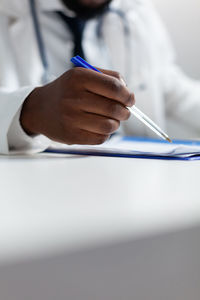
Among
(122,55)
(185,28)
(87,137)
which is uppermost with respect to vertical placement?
(185,28)

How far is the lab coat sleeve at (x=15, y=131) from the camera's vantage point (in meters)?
0.55

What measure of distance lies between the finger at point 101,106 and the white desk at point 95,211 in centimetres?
11

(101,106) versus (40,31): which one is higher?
(40,31)

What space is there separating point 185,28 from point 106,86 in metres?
1.30

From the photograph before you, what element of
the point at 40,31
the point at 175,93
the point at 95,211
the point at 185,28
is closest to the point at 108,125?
the point at 95,211

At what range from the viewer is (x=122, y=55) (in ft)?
3.81

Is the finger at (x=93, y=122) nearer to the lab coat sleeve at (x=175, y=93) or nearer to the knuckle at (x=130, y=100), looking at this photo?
the knuckle at (x=130, y=100)

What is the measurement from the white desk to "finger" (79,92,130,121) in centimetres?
11

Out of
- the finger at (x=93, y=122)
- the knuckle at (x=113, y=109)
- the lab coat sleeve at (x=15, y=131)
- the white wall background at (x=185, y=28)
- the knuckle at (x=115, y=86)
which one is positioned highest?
the white wall background at (x=185, y=28)

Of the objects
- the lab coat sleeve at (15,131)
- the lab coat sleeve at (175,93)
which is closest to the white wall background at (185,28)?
the lab coat sleeve at (175,93)

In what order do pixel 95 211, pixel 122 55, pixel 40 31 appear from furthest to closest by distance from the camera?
pixel 122 55, pixel 40 31, pixel 95 211

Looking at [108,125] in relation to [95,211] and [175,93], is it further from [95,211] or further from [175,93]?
[175,93]

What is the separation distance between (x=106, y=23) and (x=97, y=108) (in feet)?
2.54

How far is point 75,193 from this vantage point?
0.28 metres
